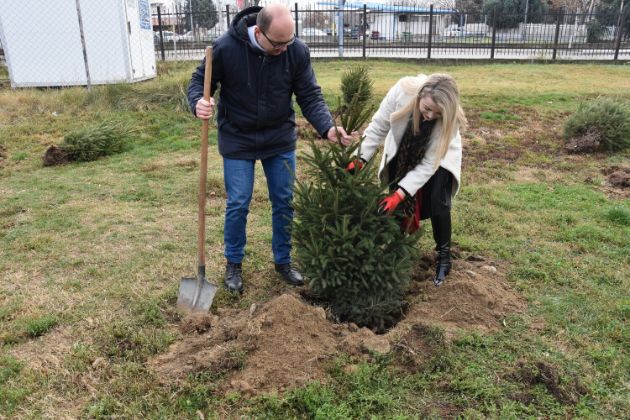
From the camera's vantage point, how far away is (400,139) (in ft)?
11.5

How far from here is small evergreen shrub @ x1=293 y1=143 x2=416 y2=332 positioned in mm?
3098

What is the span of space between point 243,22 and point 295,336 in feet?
6.45

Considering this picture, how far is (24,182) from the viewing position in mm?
6715

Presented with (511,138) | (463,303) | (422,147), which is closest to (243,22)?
(422,147)

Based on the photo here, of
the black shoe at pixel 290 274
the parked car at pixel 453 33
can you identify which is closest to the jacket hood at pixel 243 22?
the black shoe at pixel 290 274

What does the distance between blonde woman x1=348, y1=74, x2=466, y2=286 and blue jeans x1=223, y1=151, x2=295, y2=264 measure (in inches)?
23.2

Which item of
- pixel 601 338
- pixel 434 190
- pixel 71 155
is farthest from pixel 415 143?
pixel 71 155

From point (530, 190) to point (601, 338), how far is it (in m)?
3.19

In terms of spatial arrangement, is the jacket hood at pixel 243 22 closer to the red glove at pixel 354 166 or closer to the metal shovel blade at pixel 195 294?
the red glove at pixel 354 166

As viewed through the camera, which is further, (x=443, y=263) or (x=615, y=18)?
(x=615, y=18)

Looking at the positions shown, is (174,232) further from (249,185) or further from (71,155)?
(71,155)

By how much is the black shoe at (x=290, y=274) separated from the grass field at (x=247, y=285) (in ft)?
0.35

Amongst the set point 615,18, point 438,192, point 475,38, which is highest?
point 615,18

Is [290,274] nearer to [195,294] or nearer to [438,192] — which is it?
[195,294]
